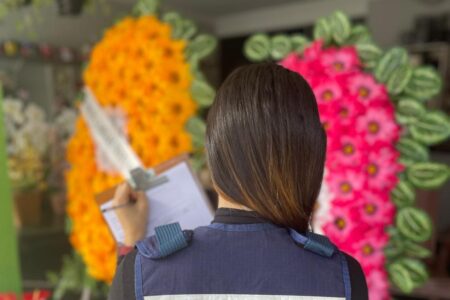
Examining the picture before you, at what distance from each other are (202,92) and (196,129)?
0.11 m

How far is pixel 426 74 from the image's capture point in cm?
98

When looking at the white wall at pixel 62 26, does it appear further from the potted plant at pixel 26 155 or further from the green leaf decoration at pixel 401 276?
the green leaf decoration at pixel 401 276

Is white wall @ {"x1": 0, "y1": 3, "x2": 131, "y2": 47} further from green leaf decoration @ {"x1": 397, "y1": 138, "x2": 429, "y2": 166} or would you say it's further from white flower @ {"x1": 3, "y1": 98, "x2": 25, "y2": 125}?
green leaf decoration @ {"x1": 397, "y1": 138, "x2": 429, "y2": 166}

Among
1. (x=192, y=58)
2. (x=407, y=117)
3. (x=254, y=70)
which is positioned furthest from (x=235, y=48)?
(x=254, y=70)

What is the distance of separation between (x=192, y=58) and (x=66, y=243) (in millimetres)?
1929

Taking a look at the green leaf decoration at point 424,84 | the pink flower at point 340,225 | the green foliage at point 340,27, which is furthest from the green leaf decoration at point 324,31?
the pink flower at point 340,225

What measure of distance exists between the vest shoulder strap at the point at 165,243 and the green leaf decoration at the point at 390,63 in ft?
2.36

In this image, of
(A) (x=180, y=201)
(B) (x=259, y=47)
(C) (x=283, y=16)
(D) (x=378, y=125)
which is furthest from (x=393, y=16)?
(A) (x=180, y=201)

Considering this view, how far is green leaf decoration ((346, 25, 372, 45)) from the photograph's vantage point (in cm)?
104

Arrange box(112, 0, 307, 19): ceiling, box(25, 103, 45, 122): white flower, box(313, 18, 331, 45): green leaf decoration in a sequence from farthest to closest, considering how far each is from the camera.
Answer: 1. box(112, 0, 307, 19): ceiling
2. box(25, 103, 45, 122): white flower
3. box(313, 18, 331, 45): green leaf decoration

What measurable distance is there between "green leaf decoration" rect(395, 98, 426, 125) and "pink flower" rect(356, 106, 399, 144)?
2 centimetres

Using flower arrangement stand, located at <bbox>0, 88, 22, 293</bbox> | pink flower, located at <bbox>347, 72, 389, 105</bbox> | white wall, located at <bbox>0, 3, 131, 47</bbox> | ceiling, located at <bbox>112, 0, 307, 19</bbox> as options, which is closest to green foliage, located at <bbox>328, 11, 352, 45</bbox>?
pink flower, located at <bbox>347, 72, 389, 105</bbox>

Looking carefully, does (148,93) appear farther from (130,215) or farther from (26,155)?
(26,155)

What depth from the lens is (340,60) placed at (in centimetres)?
102
